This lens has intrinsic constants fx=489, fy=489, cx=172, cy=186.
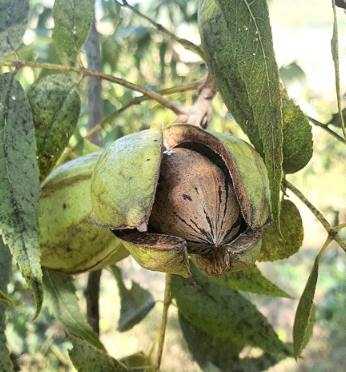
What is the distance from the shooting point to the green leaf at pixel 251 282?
0.94m

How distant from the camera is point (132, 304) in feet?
4.31

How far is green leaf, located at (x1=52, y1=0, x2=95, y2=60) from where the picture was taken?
0.96 metres

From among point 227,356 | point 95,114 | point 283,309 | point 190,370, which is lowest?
point 283,309

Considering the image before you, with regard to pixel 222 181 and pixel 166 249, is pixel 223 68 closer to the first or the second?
pixel 222 181

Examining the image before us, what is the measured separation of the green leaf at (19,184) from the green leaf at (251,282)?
0.38 m

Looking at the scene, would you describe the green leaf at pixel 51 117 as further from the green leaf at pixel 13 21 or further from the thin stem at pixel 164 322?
the thin stem at pixel 164 322

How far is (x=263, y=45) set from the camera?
24.2 inches

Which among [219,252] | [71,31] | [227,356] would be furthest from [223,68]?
[227,356]

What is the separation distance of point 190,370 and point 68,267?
1.94 ft

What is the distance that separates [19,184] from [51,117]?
0.17 metres

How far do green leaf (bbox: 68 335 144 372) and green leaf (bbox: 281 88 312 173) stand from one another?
0.50 meters

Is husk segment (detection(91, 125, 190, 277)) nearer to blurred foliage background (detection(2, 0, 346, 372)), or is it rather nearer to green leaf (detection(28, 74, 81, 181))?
green leaf (detection(28, 74, 81, 181))

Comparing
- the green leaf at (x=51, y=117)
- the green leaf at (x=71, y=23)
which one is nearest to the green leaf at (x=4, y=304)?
the green leaf at (x=51, y=117)

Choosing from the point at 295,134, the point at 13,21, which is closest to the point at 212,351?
the point at 295,134
